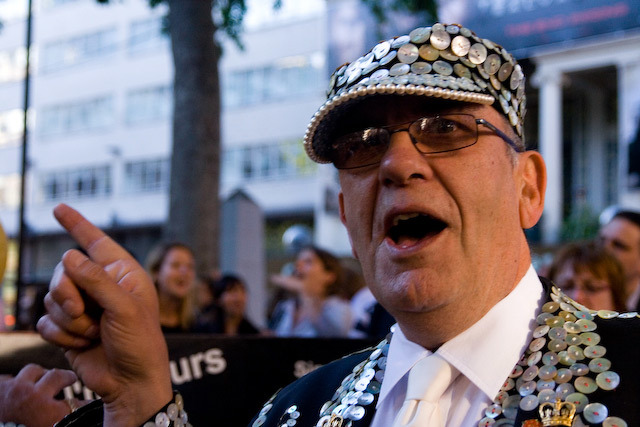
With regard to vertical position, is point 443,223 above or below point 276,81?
below

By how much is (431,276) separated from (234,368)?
1.76m

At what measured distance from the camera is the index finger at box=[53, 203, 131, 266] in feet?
5.74

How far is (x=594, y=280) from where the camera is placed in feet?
13.5

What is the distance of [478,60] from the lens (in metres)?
1.77

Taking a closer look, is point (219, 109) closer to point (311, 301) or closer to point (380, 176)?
point (311, 301)

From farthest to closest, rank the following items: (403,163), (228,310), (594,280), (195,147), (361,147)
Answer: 1. (195,147)
2. (228,310)
3. (594,280)
4. (361,147)
5. (403,163)

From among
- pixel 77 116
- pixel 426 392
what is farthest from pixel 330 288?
pixel 77 116

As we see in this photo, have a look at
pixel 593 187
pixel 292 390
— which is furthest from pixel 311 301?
pixel 593 187

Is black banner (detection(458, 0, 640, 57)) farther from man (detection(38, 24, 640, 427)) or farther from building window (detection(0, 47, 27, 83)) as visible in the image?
building window (detection(0, 47, 27, 83))

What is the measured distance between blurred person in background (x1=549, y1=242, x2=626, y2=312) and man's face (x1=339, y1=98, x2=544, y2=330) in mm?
2425

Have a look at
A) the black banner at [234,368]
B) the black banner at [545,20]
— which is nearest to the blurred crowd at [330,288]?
the black banner at [234,368]

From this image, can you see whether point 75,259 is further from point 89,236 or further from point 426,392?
point 426,392

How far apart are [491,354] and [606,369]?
0.25 meters

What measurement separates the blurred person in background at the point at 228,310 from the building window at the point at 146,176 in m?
26.6
